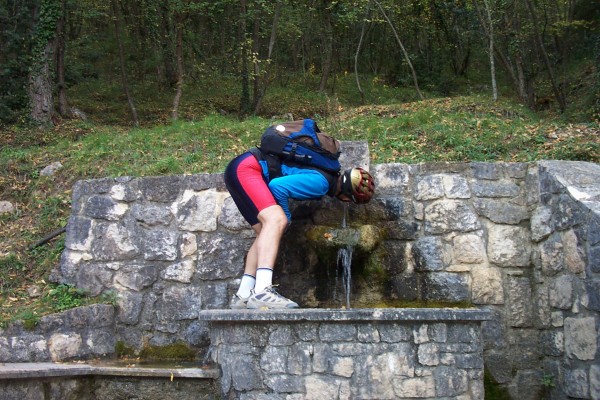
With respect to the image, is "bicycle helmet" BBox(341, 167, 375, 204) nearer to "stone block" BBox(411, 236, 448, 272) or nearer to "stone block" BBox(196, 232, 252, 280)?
"stone block" BBox(411, 236, 448, 272)

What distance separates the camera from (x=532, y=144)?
21.4 feet

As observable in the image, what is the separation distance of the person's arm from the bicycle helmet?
16cm

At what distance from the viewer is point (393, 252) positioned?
5.51m

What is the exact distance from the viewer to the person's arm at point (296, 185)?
16.3 ft

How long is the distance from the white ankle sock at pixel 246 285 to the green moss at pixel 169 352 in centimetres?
84

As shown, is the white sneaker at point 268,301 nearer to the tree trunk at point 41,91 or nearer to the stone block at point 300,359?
the stone block at point 300,359

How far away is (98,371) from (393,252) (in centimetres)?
246

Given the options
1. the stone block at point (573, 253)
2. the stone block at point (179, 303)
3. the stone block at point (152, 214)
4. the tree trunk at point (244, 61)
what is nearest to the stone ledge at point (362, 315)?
the stone block at point (573, 253)

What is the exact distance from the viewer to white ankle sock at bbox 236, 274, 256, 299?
5035 mm

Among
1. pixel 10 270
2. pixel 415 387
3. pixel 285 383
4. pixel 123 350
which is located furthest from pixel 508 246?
pixel 10 270

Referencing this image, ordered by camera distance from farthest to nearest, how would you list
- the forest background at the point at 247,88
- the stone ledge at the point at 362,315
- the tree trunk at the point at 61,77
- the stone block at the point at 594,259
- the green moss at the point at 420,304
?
the tree trunk at the point at 61,77 < the forest background at the point at 247,88 < the green moss at the point at 420,304 < the stone block at the point at 594,259 < the stone ledge at the point at 362,315

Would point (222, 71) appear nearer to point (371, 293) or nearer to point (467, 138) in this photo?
point (467, 138)

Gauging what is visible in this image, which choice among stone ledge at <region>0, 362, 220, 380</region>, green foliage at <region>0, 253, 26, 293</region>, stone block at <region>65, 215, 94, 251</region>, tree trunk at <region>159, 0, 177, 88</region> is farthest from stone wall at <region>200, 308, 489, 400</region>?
tree trunk at <region>159, 0, 177, 88</region>

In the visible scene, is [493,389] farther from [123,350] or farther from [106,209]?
[106,209]
